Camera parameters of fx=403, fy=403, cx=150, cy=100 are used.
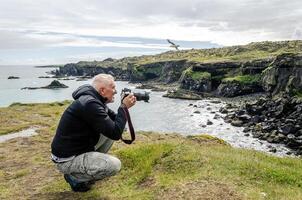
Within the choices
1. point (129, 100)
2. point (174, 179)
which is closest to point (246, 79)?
point (174, 179)

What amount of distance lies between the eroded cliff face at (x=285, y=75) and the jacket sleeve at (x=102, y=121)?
10295 centimetres

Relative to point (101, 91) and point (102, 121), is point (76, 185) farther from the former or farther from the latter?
point (101, 91)

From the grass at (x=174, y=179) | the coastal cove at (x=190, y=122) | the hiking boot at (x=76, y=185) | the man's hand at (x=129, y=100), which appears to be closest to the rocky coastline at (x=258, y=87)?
the coastal cove at (x=190, y=122)

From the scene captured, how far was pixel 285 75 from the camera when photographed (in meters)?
116

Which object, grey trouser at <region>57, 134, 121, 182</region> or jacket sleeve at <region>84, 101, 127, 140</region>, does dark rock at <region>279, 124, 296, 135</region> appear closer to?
grey trouser at <region>57, 134, 121, 182</region>

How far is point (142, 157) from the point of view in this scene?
47.4 ft

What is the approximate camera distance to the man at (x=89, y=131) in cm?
1037

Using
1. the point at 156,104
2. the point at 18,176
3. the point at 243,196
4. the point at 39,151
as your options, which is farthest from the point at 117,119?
A: the point at 156,104

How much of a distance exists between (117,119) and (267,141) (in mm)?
59625

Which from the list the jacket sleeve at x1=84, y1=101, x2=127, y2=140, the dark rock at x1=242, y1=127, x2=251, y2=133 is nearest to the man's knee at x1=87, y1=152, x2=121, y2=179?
the jacket sleeve at x1=84, y1=101, x2=127, y2=140

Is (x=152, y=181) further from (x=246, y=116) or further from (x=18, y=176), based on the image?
(x=246, y=116)

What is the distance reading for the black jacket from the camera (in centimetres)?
1033

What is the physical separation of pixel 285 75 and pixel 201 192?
111 meters

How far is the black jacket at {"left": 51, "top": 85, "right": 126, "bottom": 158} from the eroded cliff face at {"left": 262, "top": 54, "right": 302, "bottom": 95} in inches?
4039
